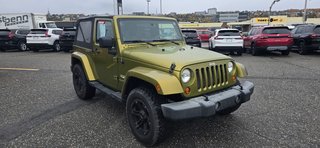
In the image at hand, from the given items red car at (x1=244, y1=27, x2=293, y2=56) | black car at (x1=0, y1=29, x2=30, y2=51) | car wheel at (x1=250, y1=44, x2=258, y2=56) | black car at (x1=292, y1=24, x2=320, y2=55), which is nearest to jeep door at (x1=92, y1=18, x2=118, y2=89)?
red car at (x1=244, y1=27, x2=293, y2=56)

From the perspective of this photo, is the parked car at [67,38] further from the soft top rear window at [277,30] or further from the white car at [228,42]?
the soft top rear window at [277,30]

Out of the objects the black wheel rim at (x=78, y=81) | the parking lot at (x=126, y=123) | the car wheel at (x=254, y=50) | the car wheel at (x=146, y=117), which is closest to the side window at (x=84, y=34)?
the black wheel rim at (x=78, y=81)

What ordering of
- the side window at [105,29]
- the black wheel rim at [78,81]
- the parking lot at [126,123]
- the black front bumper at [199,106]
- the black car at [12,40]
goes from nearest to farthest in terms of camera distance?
the black front bumper at [199,106], the parking lot at [126,123], the side window at [105,29], the black wheel rim at [78,81], the black car at [12,40]

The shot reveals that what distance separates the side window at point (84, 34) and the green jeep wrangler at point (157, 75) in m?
0.16

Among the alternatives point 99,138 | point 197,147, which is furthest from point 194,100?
point 99,138

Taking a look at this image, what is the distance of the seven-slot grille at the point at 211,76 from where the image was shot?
3.26 m

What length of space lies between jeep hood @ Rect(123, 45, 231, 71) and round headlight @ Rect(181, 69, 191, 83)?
78 millimetres

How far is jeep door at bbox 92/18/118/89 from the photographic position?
4.22 m

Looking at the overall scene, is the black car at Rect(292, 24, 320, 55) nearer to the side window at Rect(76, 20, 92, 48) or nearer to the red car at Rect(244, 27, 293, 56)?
the red car at Rect(244, 27, 293, 56)

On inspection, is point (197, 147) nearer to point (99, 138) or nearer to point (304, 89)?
point (99, 138)

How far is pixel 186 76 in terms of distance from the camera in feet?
10.4

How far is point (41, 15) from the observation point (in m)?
26.9

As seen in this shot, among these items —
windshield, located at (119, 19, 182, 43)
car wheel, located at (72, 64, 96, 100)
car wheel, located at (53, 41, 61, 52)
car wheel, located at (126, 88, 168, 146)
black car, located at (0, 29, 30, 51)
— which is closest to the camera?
car wheel, located at (126, 88, 168, 146)

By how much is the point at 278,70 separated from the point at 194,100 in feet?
23.1
